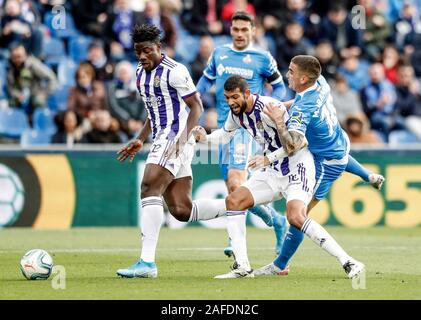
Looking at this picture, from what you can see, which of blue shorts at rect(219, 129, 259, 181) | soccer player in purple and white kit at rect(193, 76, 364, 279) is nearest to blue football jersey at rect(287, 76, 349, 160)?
soccer player in purple and white kit at rect(193, 76, 364, 279)

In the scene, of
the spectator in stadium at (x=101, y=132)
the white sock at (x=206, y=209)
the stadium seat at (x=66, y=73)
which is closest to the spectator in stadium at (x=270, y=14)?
the stadium seat at (x=66, y=73)

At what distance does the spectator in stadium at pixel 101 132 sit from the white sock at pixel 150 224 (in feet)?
24.5

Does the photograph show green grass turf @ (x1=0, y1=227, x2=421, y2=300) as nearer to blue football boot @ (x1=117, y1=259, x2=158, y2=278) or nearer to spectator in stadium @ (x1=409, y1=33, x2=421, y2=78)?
blue football boot @ (x1=117, y1=259, x2=158, y2=278)

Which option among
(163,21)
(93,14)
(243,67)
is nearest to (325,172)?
(243,67)

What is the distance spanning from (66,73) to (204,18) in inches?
125

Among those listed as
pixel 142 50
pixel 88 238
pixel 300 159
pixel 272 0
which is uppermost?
pixel 272 0

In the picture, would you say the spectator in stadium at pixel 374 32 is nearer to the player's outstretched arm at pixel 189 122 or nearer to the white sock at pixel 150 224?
the player's outstretched arm at pixel 189 122

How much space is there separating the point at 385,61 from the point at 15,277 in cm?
1322

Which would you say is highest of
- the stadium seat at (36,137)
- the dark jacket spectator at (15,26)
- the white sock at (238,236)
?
the dark jacket spectator at (15,26)

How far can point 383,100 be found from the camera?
20.5 metres

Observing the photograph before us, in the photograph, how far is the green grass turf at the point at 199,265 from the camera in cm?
877

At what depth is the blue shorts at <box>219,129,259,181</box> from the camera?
12.7 meters
